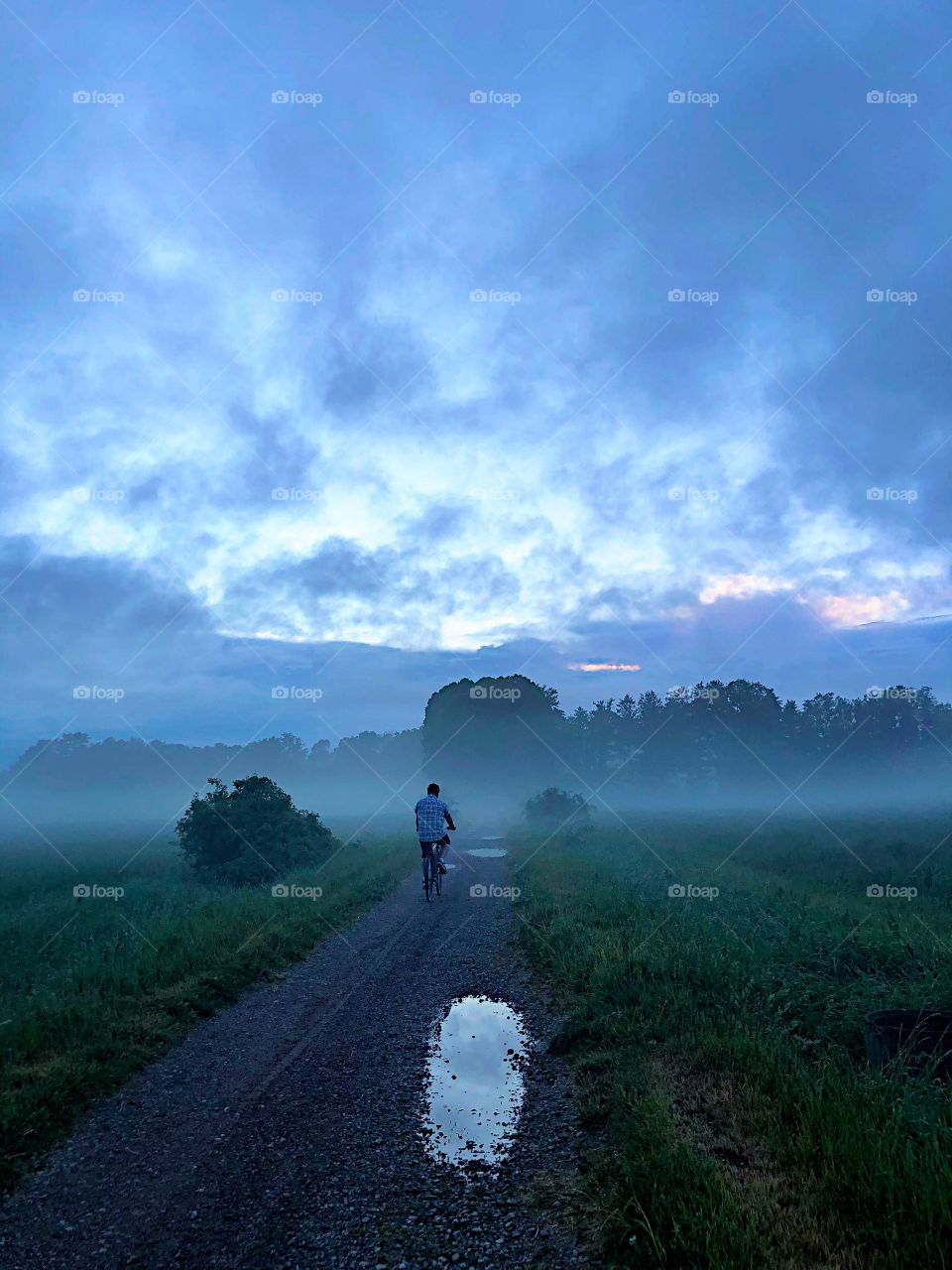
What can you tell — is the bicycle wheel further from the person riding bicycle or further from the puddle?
the puddle

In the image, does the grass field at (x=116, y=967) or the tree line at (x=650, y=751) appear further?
the tree line at (x=650, y=751)

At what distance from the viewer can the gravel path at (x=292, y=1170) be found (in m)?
4.30

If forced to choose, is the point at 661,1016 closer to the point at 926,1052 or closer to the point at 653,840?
the point at 926,1052

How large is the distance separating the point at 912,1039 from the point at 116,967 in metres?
10.1

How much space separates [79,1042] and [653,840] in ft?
97.4

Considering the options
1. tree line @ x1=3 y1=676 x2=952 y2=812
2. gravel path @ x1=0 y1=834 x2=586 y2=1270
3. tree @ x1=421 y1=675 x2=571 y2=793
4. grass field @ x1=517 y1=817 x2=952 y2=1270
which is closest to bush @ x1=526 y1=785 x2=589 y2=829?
tree line @ x1=3 y1=676 x2=952 y2=812

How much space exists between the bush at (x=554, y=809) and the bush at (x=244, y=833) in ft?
95.2

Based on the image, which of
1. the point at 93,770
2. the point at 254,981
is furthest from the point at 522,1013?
the point at 93,770

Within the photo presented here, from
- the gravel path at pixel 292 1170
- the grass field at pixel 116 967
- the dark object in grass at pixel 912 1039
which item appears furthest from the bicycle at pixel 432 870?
the dark object in grass at pixel 912 1039

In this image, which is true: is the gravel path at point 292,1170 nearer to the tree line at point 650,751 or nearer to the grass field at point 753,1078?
the grass field at point 753,1078

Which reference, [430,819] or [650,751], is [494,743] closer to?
[650,751]

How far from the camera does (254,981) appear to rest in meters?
10.5

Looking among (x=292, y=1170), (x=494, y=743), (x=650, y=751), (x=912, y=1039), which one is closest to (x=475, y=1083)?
(x=292, y=1170)

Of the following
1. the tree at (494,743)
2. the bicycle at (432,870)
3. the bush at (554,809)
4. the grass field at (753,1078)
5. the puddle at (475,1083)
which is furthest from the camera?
the tree at (494,743)
